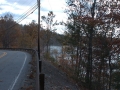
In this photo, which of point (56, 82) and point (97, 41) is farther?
point (97, 41)

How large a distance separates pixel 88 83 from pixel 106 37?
26.1 feet

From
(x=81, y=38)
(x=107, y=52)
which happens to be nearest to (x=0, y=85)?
(x=107, y=52)

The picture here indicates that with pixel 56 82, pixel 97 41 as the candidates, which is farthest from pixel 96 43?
pixel 56 82

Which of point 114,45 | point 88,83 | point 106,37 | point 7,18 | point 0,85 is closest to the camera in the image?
point 0,85

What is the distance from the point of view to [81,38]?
3803cm

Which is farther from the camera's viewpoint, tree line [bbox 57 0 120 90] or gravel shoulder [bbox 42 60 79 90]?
tree line [bbox 57 0 120 90]

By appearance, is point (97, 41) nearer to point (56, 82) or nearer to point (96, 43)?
point (96, 43)

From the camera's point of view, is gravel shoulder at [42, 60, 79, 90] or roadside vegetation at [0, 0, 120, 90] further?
roadside vegetation at [0, 0, 120, 90]

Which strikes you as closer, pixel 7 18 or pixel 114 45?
pixel 114 45

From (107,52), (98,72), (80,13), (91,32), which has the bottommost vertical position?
(98,72)

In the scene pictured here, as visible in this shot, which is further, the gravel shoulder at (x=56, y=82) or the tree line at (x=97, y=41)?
the tree line at (x=97, y=41)

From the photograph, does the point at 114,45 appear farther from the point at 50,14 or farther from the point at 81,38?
the point at 50,14

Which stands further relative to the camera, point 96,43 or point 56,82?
point 96,43

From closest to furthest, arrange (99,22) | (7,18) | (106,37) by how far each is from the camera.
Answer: (99,22)
(106,37)
(7,18)
